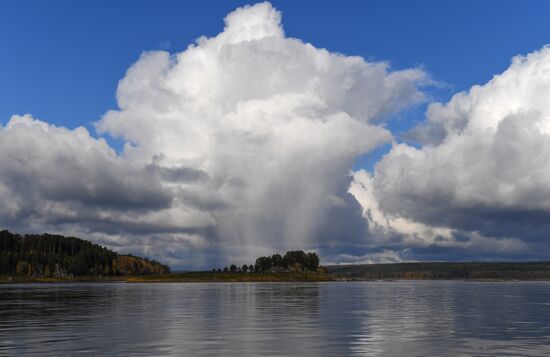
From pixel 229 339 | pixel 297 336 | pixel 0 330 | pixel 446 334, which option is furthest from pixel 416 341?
pixel 0 330

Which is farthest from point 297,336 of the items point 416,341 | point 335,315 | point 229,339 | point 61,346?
point 335,315

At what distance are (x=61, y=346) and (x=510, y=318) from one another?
57.4 m

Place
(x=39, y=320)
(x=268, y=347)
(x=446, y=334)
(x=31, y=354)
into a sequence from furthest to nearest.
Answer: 1. (x=39, y=320)
2. (x=446, y=334)
3. (x=268, y=347)
4. (x=31, y=354)

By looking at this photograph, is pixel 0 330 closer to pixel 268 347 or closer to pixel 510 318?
pixel 268 347

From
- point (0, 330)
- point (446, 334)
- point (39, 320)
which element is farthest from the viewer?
point (39, 320)

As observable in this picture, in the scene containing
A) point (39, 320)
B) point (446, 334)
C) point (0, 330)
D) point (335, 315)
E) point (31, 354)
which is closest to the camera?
point (31, 354)

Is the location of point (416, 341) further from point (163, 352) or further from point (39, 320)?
point (39, 320)

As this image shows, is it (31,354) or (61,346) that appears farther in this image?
(61,346)

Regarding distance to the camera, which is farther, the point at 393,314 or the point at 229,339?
the point at 393,314

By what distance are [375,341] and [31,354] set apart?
28852mm

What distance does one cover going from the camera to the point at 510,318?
78312 mm

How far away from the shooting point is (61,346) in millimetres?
49125

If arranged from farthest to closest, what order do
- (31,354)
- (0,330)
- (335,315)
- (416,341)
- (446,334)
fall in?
(335,315) → (0,330) → (446,334) → (416,341) → (31,354)

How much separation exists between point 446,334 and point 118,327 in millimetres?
35370
